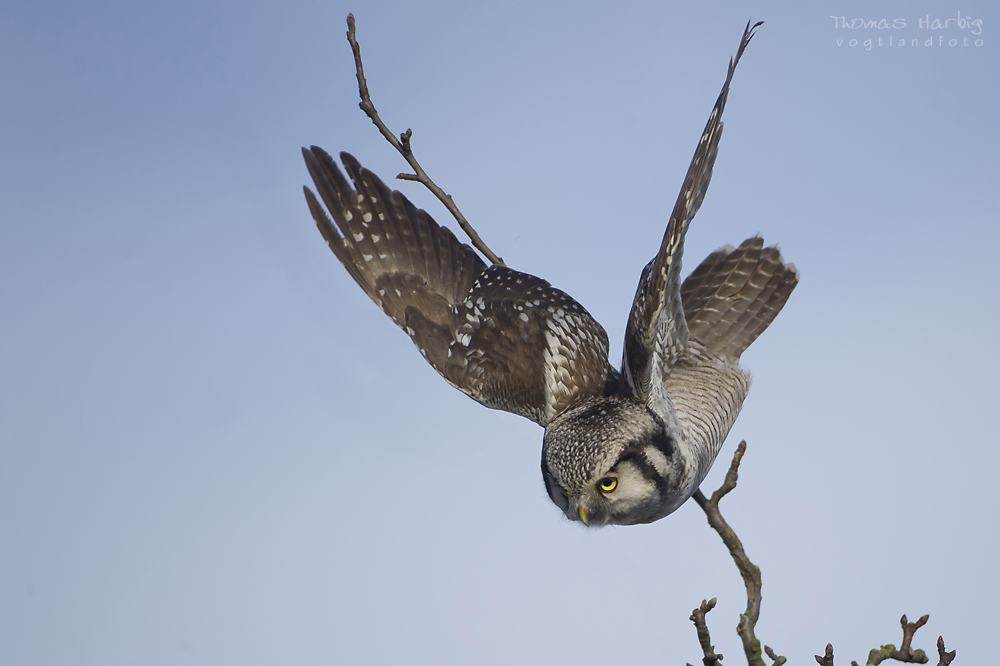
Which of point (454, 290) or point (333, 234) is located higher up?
point (333, 234)

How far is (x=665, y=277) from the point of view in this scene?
12.4 feet

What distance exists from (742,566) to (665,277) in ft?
4.51

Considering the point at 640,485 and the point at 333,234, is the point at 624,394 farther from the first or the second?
the point at 333,234

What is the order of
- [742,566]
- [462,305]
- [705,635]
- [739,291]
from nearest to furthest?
[705,635]
[742,566]
[462,305]
[739,291]

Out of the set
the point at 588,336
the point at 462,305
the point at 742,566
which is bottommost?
the point at 742,566

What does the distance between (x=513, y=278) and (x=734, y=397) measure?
69.1 inches

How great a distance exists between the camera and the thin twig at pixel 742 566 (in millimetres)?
3283

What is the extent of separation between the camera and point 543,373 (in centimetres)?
505

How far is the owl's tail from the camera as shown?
6160 mm

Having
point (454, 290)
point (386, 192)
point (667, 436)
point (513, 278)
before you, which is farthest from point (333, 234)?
point (667, 436)

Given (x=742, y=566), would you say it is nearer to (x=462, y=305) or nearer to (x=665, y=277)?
(x=665, y=277)

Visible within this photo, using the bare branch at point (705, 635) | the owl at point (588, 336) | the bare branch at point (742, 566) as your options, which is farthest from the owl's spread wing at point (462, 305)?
the bare branch at point (705, 635)

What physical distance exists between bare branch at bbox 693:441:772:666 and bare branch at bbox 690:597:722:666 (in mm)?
264

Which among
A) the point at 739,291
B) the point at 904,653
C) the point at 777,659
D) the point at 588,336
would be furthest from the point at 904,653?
the point at 739,291
